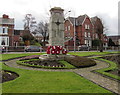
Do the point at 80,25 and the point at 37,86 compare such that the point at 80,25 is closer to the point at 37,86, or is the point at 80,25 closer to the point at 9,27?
the point at 9,27

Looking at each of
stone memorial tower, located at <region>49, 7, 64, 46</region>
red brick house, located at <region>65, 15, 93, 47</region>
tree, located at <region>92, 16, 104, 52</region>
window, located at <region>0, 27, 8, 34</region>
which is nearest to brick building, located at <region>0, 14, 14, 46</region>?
window, located at <region>0, 27, 8, 34</region>

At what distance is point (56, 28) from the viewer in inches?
690

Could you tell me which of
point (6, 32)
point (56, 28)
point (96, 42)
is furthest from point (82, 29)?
point (56, 28)

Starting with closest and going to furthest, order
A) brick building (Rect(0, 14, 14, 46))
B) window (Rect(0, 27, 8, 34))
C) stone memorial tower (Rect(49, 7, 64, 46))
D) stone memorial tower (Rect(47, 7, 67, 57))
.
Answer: stone memorial tower (Rect(47, 7, 67, 57))
stone memorial tower (Rect(49, 7, 64, 46))
brick building (Rect(0, 14, 14, 46))
window (Rect(0, 27, 8, 34))

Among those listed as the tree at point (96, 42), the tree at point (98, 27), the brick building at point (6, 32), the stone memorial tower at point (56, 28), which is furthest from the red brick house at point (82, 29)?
the stone memorial tower at point (56, 28)

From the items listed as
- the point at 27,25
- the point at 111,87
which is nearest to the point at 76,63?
the point at 111,87

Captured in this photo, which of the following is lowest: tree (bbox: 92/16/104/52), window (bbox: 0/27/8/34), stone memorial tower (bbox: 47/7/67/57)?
stone memorial tower (bbox: 47/7/67/57)

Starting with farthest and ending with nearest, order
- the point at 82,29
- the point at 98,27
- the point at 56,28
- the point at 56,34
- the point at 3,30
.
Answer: the point at 82,29 < the point at 98,27 < the point at 3,30 < the point at 56,28 < the point at 56,34

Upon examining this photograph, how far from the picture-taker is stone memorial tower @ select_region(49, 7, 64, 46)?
1725 centimetres

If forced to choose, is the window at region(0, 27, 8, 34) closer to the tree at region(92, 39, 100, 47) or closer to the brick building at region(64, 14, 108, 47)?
the brick building at region(64, 14, 108, 47)

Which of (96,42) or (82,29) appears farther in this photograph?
(96,42)

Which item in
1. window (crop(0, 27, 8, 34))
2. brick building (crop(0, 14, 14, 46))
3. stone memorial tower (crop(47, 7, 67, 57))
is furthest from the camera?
window (crop(0, 27, 8, 34))

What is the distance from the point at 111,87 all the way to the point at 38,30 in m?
52.5

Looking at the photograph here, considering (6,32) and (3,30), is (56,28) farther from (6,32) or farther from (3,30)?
(3,30)
